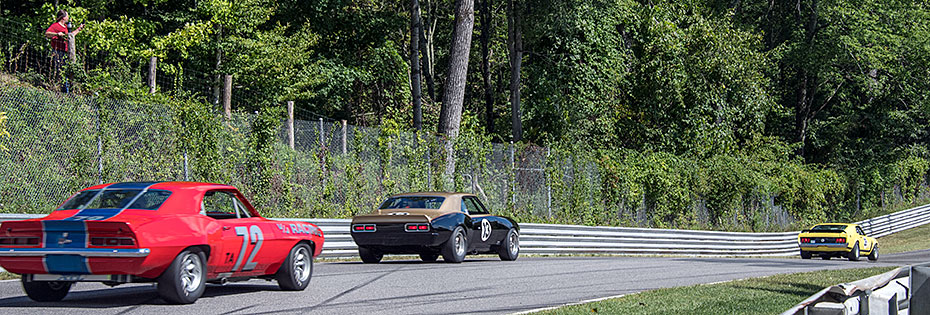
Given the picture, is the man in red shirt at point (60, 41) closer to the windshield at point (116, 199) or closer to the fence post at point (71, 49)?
the fence post at point (71, 49)

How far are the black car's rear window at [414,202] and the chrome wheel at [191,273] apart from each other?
7.81 m

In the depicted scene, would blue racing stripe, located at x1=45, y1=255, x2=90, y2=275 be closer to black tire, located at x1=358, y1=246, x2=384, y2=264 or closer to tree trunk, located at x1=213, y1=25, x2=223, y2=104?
black tire, located at x1=358, y1=246, x2=384, y2=264

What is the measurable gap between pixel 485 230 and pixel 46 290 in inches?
380

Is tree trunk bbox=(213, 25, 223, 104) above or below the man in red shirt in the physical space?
above

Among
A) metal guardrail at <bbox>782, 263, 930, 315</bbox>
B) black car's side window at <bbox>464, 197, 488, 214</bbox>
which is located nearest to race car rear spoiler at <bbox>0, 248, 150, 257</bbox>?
metal guardrail at <bbox>782, 263, 930, 315</bbox>

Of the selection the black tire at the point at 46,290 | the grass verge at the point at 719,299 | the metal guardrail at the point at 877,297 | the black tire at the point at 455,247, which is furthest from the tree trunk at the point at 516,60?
the metal guardrail at the point at 877,297

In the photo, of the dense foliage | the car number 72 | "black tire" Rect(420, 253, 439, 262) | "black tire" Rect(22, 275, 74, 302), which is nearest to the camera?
"black tire" Rect(22, 275, 74, 302)

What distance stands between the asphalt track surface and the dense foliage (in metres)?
7.13

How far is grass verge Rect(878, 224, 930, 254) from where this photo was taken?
3947 centimetres

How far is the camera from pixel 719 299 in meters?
11.2

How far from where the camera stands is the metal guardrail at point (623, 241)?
61.8 feet

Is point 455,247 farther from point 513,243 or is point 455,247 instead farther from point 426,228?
point 513,243

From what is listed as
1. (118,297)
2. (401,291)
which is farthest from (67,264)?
(401,291)

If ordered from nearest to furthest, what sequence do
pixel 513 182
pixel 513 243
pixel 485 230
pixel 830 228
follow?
pixel 485 230
pixel 513 243
pixel 513 182
pixel 830 228
